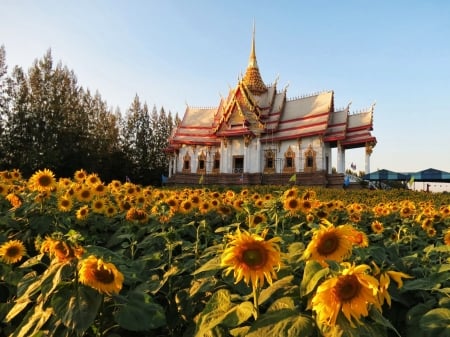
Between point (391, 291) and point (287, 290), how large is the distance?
67 cm

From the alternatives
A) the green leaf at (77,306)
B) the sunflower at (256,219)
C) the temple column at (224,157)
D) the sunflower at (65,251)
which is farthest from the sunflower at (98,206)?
the temple column at (224,157)

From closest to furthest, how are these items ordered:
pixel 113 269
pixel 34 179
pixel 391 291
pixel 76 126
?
pixel 113 269 < pixel 391 291 < pixel 34 179 < pixel 76 126

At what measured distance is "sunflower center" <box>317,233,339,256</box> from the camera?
→ 1523 mm

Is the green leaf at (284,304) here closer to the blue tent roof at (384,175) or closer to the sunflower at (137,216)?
the sunflower at (137,216)

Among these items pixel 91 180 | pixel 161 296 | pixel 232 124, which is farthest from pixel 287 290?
pixel 232 124

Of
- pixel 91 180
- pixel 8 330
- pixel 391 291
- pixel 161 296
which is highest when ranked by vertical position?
pixel 91 180

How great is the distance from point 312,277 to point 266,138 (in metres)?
27.0

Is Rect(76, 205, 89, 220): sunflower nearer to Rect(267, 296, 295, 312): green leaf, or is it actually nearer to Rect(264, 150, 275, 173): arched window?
Rect(267, 296, 295, 312): green leaf

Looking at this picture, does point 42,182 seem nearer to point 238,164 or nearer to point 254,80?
point 238,164

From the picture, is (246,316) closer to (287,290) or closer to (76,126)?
(287,290)

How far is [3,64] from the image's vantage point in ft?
82.5

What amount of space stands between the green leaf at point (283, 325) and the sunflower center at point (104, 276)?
0.57 m

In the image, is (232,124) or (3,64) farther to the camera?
(232,124)

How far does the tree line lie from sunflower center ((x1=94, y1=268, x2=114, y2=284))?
995 inches
